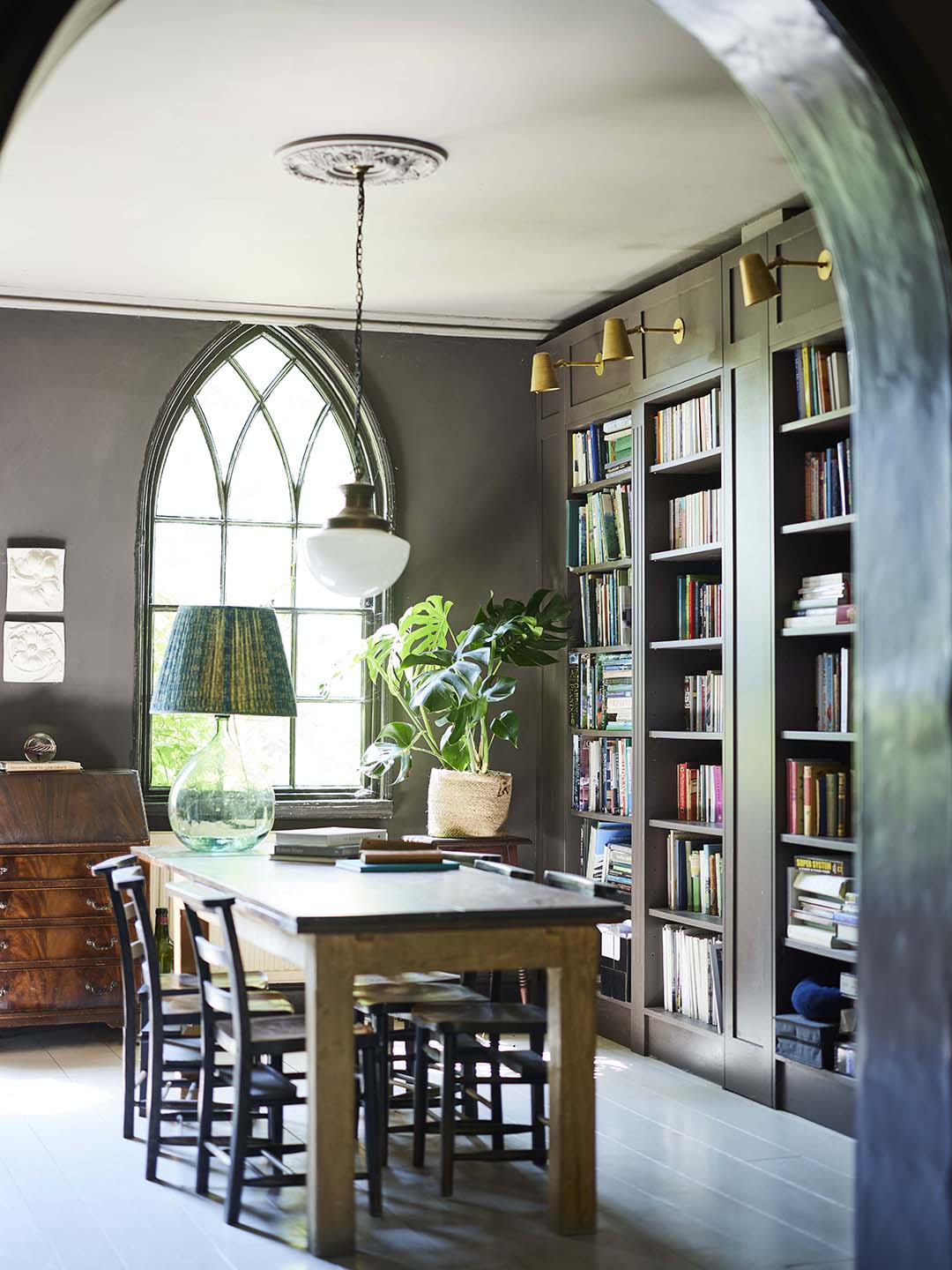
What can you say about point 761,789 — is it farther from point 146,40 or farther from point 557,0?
point 146,40

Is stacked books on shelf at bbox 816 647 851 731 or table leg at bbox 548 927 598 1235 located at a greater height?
stacked books on shelf at bbox 816 647 851 731

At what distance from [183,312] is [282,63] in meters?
2.81

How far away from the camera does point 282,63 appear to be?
4.09 meters

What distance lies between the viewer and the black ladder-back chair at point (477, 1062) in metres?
4.06

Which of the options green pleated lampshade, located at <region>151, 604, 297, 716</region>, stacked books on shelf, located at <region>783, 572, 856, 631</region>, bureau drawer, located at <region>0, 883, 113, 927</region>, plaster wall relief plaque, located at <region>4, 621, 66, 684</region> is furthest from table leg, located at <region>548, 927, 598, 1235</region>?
plaster wall relief plaque, located at <region>4, 621, 66, 684</region>

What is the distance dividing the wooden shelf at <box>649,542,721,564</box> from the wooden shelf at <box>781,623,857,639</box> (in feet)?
1.85

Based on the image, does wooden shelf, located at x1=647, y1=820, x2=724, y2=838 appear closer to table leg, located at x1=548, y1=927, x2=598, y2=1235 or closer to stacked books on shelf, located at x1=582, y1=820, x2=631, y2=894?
stacked books on shelf, located at x1=582, y1=820, x2=631, y2=894

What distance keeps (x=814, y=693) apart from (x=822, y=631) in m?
0.37

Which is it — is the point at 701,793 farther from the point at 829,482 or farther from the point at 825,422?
the point at 825,422

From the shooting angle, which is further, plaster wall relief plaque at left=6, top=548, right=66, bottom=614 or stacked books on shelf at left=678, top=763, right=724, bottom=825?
plaster wall relief plaque at left=6, top=548, right=66, bottom=614

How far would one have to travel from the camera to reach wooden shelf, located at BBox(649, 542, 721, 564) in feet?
18.7

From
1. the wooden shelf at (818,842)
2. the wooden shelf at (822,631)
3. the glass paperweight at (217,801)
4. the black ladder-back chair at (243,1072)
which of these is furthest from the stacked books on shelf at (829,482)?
the black ladder-back chair at (243,1072)

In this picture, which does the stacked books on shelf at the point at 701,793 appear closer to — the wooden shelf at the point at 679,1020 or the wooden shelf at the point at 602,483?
the wooden shelf at the point at 679,1020

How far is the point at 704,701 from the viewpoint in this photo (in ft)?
19.4
